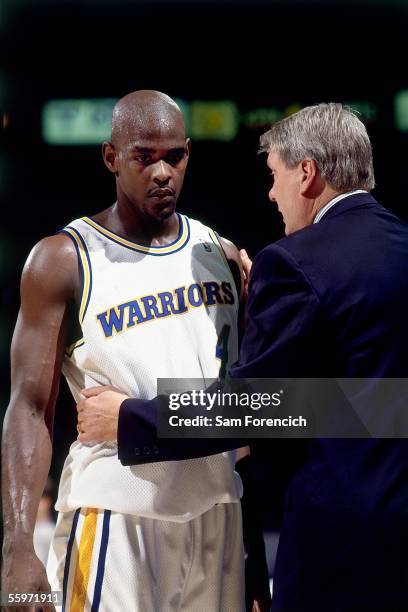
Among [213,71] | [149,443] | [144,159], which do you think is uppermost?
[213,71]

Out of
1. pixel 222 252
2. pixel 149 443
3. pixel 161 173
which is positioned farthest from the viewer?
pixel 222 252

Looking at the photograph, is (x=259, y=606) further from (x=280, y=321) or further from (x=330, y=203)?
(x=330, y=203)

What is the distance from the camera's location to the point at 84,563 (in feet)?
5.67

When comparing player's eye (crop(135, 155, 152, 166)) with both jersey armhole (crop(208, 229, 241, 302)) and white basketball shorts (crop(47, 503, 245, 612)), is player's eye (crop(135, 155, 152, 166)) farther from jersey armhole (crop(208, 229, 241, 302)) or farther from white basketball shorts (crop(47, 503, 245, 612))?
white basketball shorts (crop(47, 503, 245, 612))

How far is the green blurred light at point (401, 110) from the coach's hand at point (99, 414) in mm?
1204

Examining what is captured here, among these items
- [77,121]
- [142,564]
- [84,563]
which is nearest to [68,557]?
[84,563]

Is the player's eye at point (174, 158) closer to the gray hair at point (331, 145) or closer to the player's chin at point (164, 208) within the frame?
the player's chin at point (164, 208)

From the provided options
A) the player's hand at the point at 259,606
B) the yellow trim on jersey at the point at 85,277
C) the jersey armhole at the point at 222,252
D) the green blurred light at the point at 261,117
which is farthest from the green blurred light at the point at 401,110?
the player's hand at the point at 259,606

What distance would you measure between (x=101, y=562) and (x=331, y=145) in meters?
0.95

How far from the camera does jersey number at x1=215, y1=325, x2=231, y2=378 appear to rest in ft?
6.08

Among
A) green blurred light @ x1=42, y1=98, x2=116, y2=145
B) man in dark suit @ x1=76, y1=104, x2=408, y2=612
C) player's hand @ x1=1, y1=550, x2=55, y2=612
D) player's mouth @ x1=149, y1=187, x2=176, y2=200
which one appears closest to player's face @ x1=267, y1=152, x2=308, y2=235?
man in dark suit @ x1=76, y1=104, x2=408, y2=612

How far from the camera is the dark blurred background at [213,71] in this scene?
223cm

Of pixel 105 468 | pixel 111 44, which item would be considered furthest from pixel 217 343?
pixel 111 44

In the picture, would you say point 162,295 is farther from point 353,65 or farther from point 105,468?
point 353,65
